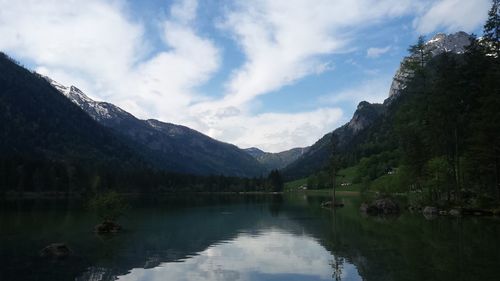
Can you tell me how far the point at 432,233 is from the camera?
153 ft

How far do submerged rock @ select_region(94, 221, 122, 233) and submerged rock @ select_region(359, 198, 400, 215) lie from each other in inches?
1902

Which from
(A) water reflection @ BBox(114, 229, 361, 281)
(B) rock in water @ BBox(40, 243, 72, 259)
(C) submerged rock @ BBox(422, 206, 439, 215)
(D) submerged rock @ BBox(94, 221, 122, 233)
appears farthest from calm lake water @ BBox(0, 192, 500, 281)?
(C) submerged rock @ BBox(422, 206, 439, 215)

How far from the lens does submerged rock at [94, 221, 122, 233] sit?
54.2m

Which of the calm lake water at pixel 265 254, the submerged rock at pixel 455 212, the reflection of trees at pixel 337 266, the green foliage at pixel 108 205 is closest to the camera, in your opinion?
the reflection of trees at pixel 337 266

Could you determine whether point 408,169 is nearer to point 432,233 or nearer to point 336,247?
point 432,233

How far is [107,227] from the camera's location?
55.1m

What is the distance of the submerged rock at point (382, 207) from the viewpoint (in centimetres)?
8450

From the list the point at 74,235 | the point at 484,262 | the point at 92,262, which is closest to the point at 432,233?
the point at 484,262

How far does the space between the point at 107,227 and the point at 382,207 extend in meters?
52.9

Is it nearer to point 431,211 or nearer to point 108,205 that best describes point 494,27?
point 431,211

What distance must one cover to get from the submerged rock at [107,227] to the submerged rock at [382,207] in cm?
4832

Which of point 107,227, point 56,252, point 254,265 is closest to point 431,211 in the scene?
point 107,227

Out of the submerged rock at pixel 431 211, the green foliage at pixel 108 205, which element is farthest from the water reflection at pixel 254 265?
the submerged rock at pixel 431 211

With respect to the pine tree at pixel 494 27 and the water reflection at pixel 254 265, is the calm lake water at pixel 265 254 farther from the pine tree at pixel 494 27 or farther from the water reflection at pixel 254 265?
the pine tree at pixel 494 27
